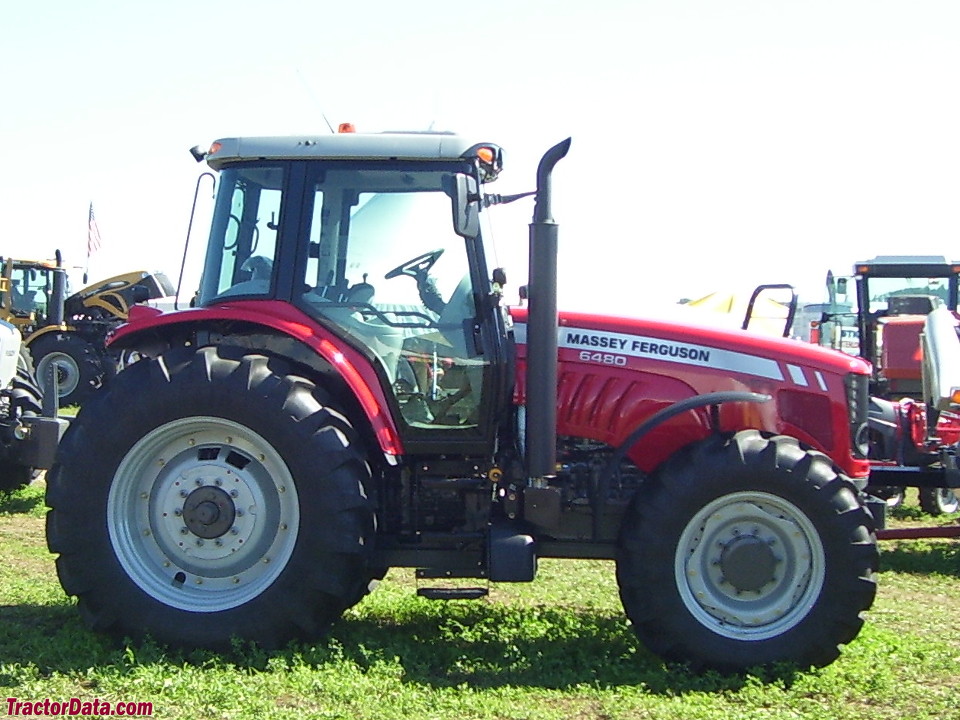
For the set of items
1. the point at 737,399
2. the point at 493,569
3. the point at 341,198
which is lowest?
the point at 493,569

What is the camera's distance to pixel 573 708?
189 inches

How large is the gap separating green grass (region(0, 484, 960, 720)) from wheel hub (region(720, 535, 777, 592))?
0.41 m

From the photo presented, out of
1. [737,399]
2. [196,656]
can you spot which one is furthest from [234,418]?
[737,399]

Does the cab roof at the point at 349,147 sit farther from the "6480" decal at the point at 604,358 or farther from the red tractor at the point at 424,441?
the "6480" decal at the point at 604,358

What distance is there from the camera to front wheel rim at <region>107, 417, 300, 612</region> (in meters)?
5.36

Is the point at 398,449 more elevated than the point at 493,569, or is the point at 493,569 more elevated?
the point at 398,449

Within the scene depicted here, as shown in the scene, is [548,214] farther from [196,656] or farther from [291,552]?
[196,656]

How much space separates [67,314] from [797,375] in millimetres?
17053

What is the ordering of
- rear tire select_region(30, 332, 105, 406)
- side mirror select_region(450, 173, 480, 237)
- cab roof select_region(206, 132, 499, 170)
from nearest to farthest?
side mirror select_region(450, 173, 480, 237), cab roof select_region(206, 132, 499, 170), rear tire select_region(30, 332, 105, 406)

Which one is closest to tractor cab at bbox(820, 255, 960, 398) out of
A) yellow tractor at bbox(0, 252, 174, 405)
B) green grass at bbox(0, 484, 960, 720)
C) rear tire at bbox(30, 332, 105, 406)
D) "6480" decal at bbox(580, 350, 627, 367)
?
green grass at bbox(0, 484, 960, 720)

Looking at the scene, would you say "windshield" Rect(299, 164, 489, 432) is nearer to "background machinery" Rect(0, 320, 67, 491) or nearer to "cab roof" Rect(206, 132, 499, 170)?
"cab roof" Rect(206, 132, 499, 170)

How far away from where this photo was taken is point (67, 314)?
20219 millimetres

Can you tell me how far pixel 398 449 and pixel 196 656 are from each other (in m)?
1.31

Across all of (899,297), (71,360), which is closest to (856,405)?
(899,297)
